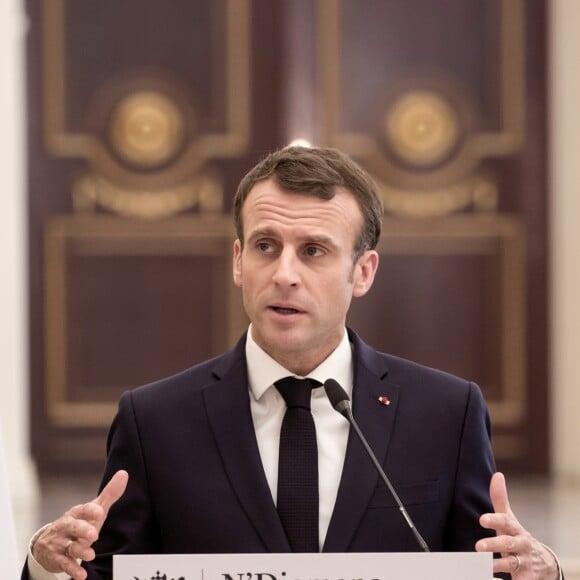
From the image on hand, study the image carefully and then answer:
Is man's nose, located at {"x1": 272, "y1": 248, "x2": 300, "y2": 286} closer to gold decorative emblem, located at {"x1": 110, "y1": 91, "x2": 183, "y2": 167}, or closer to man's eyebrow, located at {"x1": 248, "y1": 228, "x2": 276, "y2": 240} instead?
man's eyebrow, located at {"x1": 248, "y1": 228, "x2": 276, "y2": 240}

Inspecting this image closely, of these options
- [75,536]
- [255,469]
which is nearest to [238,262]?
[255,469]

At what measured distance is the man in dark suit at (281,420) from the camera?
7.06 ft

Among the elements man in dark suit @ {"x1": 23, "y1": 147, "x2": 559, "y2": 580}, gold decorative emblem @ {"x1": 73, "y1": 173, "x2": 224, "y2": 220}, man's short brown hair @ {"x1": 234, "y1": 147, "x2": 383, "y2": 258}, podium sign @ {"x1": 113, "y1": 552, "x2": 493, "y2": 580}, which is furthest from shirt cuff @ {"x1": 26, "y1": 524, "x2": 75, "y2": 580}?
gold decorative emblem @ {"x1": 73, "y1": 173, "x2": 224, "y2": 220}

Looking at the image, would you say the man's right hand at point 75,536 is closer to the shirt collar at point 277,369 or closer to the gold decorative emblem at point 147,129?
the shirt collar at point 277,369

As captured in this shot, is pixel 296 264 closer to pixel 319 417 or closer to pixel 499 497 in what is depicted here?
pixel 319 417

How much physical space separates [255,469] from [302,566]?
17.0 inches

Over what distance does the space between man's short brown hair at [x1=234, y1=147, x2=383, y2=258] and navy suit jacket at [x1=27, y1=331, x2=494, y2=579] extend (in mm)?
246

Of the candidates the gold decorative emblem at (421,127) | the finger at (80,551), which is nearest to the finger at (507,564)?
the finger at (80,551)

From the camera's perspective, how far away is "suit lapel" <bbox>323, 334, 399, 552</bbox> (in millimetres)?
2139

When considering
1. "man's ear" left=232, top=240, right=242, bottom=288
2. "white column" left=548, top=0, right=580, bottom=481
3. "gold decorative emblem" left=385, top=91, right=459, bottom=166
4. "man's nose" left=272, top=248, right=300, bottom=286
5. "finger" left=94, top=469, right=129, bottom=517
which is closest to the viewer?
"finger" left=94, top=469, right=129, bottom=517

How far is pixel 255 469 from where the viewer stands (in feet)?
7.13

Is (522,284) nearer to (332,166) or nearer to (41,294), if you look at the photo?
(41,294)

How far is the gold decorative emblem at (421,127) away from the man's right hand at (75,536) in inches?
192

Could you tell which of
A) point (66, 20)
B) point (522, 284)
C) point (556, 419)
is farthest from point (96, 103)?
point (556, 419)
